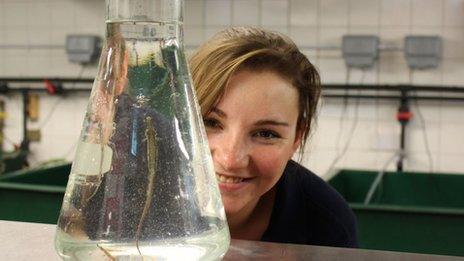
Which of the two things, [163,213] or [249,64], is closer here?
[163,213]

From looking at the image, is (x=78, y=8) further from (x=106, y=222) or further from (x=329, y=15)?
(x=106, y=222)

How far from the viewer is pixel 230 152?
733mm

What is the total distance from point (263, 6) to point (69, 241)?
2291mm

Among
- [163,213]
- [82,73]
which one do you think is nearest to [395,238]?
[163,213]

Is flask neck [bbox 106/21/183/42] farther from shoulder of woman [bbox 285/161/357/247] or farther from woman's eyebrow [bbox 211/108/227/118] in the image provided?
shoulder of woman [bbox 285/161/357/247]

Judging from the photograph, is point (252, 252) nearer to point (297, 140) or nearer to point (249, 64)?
point (249, 64)

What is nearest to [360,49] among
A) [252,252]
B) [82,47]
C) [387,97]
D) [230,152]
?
[387,97]

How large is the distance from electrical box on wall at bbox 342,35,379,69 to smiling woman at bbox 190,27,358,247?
1.41 meters

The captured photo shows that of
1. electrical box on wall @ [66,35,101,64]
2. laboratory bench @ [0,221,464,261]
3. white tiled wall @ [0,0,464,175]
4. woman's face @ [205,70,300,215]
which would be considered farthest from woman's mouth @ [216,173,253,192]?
electrical box on wall @ [66,35,101,64]

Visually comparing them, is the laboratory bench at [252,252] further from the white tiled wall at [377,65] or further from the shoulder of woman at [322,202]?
the white tiled wall at [377,65]

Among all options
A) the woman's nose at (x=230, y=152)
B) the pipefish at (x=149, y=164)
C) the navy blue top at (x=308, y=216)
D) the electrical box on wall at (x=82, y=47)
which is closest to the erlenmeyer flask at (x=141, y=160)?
the pipefish at (x=149, y=164)

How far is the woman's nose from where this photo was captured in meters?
0.73

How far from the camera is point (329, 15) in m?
2.44

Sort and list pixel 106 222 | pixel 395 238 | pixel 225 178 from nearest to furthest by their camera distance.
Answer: pixel 106 222, pixel 225 178, pixel 395 238
